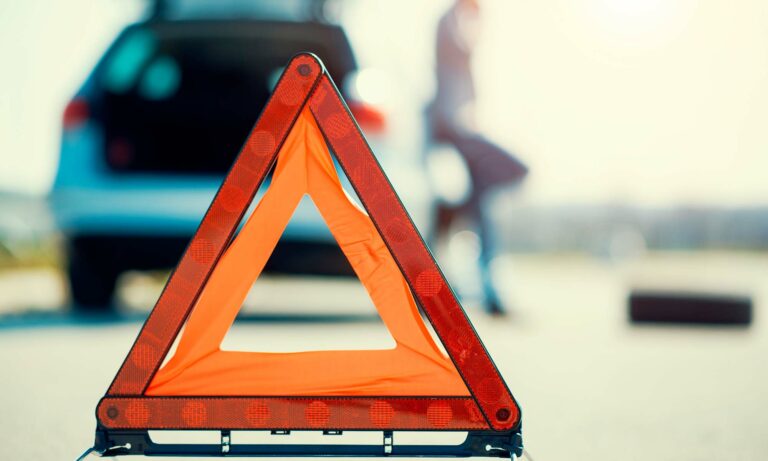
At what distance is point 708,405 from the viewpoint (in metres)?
3.93

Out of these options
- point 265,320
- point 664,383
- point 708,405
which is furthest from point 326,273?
point 708,405

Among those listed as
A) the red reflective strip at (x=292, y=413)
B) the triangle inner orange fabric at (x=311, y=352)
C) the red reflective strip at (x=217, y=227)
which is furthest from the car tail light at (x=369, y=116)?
the red reflective strip at (x=292, y=413)

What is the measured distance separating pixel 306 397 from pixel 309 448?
0.13m

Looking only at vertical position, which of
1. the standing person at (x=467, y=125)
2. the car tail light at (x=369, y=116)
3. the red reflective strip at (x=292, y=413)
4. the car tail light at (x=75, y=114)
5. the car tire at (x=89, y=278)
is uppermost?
the standing person at (x=467, y=125)

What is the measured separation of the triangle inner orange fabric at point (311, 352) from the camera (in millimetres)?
2531

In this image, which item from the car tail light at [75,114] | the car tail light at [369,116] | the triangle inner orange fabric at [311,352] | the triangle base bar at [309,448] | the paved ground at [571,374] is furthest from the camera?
the car tail light at [75,114]

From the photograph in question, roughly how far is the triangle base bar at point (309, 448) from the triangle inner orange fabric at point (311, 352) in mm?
127

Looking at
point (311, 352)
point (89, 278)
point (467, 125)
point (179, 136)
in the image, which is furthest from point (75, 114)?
point (311, 352)

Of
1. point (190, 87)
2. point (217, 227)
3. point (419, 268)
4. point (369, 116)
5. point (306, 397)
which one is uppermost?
point (190, 87)

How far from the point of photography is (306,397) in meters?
2.48

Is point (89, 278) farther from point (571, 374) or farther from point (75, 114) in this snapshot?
point (571, 374)

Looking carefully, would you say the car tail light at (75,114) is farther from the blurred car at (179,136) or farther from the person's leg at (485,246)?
the person's leg at (485,246)

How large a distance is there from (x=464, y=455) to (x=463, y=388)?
0.57ft

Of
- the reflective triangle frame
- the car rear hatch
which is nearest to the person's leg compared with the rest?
the car rear hatch
